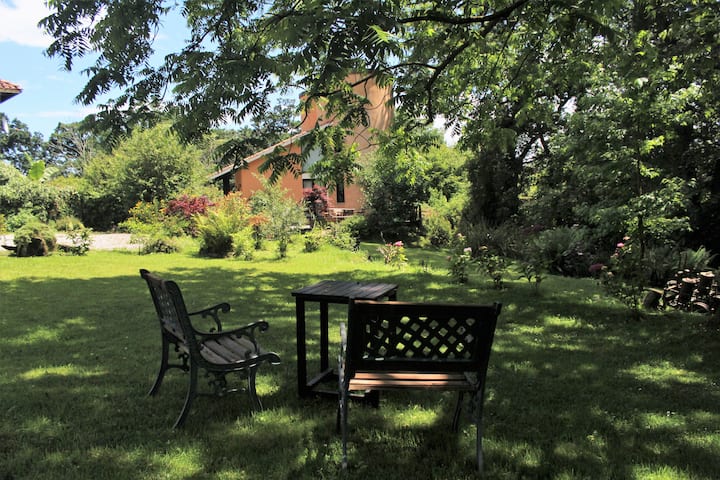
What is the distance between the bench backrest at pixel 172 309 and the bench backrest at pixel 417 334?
1140 mm

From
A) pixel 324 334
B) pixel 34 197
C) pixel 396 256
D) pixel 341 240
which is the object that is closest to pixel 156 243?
pixel 341 240

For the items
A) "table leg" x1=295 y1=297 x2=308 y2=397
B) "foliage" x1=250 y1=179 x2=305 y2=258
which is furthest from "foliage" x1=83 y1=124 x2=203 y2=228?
"table leg" x1=295 y1=297 x2=308 y2=397

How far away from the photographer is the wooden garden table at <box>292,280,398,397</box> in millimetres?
3686

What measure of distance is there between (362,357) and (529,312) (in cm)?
501

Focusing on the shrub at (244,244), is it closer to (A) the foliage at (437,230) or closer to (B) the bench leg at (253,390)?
(A) the foliage at (437,230)

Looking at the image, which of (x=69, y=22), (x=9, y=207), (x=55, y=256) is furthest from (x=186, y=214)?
(x=69, y=22)

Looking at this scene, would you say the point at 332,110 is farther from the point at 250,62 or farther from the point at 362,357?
the point at 362,357

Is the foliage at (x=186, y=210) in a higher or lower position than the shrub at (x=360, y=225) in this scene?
higher

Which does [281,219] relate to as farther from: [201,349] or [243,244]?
[201,349]

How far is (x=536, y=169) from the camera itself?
2027 centimetres

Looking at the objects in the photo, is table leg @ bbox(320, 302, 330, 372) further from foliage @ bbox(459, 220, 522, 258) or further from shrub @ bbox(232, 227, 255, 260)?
foliage @ bbox(459, 220, 522, 258)

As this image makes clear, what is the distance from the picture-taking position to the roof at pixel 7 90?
17.3 meters

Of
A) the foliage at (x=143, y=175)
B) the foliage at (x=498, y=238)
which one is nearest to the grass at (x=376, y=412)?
the foliage at (x=498, y=238)

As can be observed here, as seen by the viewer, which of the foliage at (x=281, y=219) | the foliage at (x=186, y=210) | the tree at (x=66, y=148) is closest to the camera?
the foliage at (x=281, y=219)
